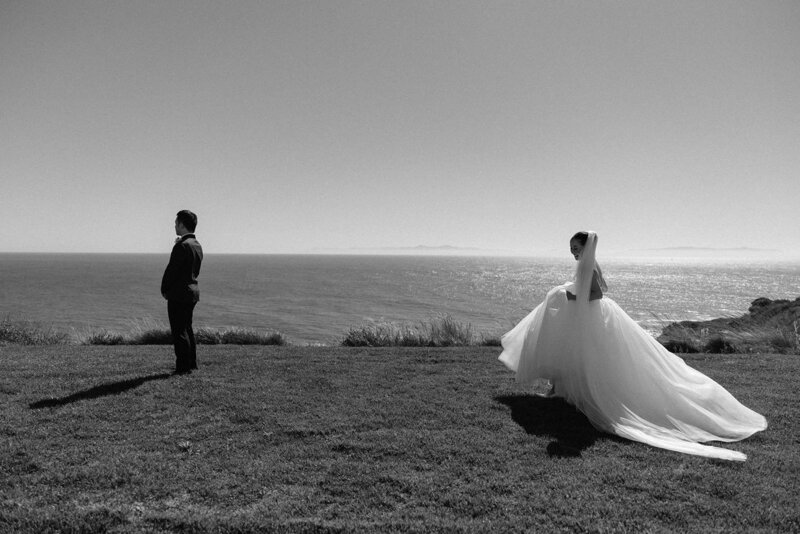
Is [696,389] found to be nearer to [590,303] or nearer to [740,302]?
[590,303]

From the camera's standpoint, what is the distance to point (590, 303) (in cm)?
661

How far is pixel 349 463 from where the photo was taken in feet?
15.2

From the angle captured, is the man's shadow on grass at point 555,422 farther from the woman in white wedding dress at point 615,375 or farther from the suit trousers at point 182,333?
the suit trousers at point 182,333

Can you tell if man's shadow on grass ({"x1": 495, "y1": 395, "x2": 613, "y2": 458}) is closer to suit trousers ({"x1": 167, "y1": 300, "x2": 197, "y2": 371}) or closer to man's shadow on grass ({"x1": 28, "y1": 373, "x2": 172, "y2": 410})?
suit trousers ({"x1": 167, "y1": 300, "x2": 197, "y2": 371})

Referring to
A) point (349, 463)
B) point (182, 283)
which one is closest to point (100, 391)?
point (182, 283)

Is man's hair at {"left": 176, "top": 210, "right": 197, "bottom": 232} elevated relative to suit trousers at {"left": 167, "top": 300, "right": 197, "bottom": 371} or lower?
elevated

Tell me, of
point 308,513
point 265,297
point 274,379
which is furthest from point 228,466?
point 265,297

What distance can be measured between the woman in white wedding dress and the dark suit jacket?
620cm

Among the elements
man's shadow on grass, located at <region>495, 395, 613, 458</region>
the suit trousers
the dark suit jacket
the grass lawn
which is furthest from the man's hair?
man's shadow on grass, located at <region>495, 395, 613, 458</region>

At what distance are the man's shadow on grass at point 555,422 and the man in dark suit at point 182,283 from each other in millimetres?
5949

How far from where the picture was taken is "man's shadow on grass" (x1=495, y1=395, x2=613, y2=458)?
5.23m

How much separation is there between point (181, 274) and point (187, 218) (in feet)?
3.53

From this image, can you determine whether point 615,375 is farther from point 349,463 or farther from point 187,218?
point 187,218

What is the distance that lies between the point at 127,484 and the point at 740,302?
82223mm
